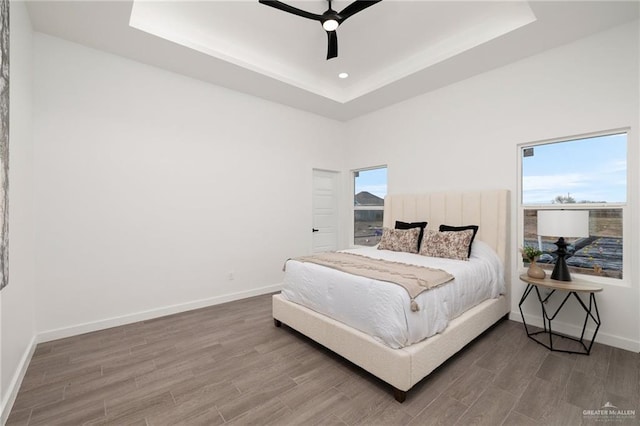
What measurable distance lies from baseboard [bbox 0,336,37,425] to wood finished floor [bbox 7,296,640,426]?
0.04 metres

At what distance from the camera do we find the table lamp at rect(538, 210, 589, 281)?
2.49 metres

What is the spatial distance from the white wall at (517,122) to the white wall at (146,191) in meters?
1.98

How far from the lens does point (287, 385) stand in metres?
2.08

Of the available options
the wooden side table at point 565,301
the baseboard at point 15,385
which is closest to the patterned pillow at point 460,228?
the wooden side table at point 565,301

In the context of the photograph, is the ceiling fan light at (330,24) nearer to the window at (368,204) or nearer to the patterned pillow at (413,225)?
the patterned pillow at (413,225)

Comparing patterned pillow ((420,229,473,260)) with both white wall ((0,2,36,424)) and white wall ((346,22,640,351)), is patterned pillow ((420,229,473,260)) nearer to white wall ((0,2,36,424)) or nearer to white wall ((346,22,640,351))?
white wall ((346,22,640,351))

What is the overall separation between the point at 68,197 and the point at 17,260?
870 millimetres

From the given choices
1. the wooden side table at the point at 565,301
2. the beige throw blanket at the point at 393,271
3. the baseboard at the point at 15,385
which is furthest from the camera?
the wooden side table at the point at 565,301

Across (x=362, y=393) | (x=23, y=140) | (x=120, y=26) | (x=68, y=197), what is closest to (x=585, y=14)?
(x=362, y=393)

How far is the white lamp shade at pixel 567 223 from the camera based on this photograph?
8.16ft

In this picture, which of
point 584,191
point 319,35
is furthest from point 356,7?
point 584,191

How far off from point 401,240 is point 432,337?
1.73 metres

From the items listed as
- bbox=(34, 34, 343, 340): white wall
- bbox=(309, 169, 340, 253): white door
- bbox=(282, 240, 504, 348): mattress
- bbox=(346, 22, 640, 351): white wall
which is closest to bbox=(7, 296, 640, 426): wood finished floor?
bbox=(282, 240, 504, 348): mattress

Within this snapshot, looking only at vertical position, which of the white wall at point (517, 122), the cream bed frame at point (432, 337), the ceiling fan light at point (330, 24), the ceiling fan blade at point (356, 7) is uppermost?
the ceiling fan blade at point (356, 7)
